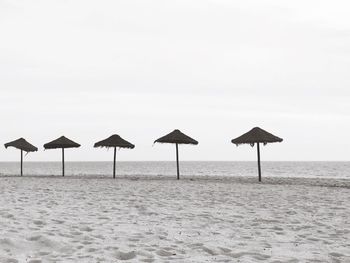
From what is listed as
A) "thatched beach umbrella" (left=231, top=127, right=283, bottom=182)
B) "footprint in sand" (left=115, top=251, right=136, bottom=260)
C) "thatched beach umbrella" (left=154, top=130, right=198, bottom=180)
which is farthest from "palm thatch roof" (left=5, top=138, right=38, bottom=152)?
"footprint in sand" (left=115, top=251, right=136, bottom=260)

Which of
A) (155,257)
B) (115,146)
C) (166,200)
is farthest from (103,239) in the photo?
(115,146)

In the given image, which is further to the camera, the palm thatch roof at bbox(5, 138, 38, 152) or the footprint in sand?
the palm thatch roof at bbox(5, 138, 38, 152)

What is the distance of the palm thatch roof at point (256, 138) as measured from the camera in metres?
19.8

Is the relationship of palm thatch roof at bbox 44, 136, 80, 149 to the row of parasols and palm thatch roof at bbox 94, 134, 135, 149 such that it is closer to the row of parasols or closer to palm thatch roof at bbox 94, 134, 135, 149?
the row of parasols

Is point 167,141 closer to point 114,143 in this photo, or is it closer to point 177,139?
point 177,139

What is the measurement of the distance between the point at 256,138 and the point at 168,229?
45.3ft

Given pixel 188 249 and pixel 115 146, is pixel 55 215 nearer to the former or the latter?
pixel 188 249

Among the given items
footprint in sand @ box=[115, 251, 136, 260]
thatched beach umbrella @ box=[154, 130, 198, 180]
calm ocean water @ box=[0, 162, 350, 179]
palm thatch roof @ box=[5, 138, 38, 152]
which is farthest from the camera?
calm ocean water @ box=[0, 162, 350, 179]

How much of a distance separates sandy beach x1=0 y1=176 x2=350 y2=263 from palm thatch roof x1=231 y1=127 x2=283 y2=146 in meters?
9.29

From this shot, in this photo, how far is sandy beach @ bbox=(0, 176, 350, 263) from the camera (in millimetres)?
5148

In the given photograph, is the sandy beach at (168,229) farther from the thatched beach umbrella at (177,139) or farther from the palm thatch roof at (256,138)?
the thatched beach umbrella at (177,139)

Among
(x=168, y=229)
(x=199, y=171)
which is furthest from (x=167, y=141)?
(x=199, y=171)

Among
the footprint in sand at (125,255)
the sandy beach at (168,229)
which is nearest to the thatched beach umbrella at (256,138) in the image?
the sandy beach at (168,229)

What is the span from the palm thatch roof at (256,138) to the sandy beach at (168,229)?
366 inches
